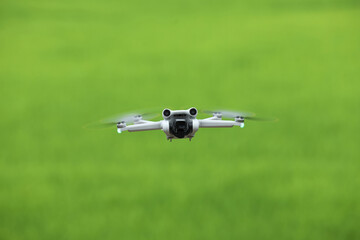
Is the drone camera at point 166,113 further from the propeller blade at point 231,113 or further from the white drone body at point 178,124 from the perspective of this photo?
the propeller blade at point 231,113

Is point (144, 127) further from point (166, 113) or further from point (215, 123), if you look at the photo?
point (215, 123)

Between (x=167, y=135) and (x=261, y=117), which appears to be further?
(x=167, y=135)

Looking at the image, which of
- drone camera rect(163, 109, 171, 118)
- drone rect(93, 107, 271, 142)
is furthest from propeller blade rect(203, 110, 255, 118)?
drone camera rect(163, 109, 171, 118)

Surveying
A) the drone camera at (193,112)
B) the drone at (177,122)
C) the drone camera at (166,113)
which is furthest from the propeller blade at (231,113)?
the drone camera at (166,113)

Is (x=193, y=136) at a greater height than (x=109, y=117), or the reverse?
(x=109, y=117)

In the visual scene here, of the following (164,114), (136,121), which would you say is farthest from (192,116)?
(136,121)

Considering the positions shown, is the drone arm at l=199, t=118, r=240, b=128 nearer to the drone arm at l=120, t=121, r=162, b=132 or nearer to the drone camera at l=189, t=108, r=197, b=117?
the drone camera at l=189, t=108, r=197, b=117

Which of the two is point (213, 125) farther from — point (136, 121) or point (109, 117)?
point (109, 117)
